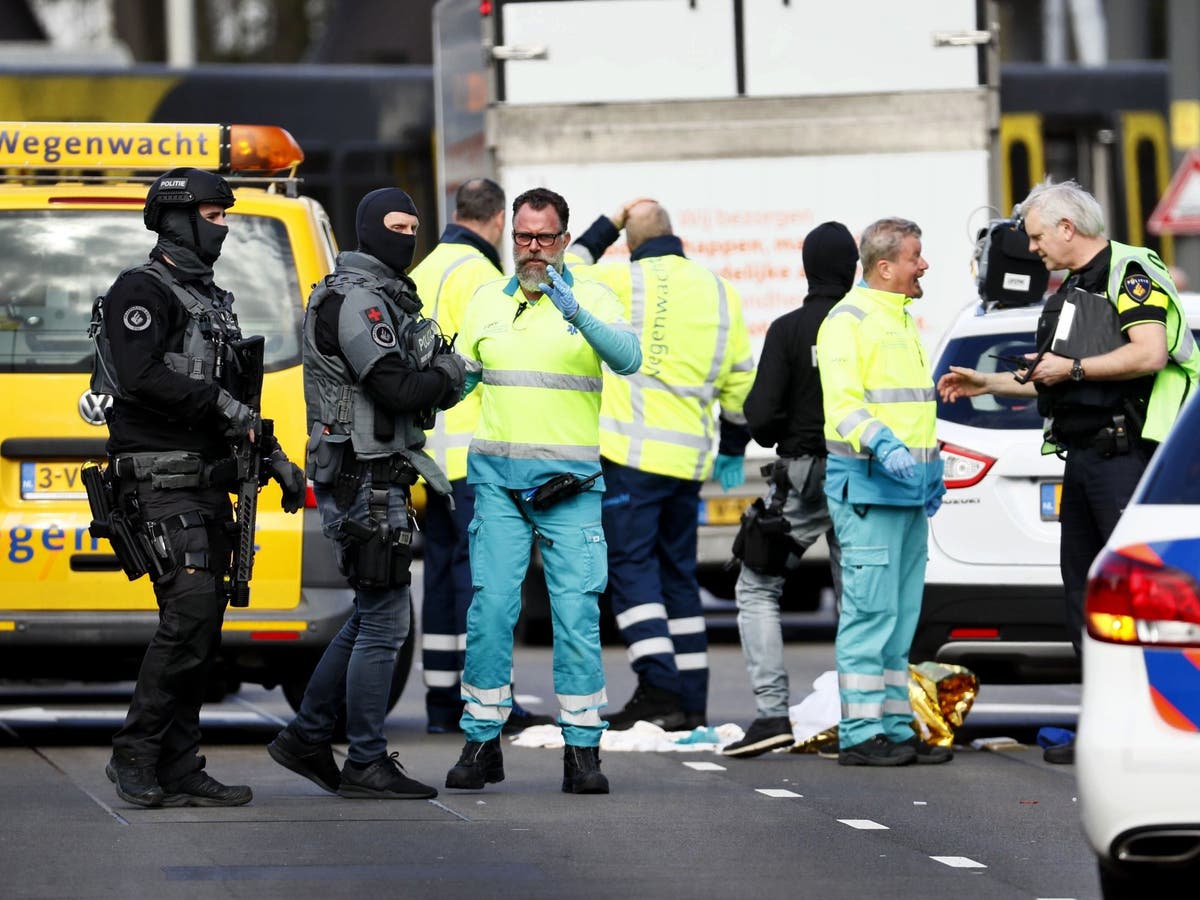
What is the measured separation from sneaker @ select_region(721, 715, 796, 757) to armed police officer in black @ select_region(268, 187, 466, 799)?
167 cm

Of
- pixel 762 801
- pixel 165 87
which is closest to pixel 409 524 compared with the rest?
pixel 762 801

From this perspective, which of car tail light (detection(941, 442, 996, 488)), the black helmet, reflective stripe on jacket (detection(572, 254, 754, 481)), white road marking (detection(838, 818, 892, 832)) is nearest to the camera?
white road marking (detection(838, 818, 892, 832))

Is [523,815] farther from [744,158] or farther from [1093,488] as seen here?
[744,158]

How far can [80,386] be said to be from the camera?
9539mm

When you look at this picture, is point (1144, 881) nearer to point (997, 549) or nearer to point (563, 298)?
point (563, 298)

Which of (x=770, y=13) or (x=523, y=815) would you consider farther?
(x=770, y=13)

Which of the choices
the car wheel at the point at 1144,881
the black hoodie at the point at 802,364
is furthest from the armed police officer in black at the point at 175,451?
the car wheel at the point at 1144,881

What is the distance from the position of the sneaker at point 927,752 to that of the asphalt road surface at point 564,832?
5.4 inches

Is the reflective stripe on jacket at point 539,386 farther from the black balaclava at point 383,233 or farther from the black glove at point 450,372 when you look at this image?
the black balaclava at point 383,233

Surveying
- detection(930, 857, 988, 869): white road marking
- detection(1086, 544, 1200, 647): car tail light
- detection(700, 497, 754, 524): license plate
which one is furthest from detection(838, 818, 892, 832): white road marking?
detection(700, 497, 754, 524): license plate

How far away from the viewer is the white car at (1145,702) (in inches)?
219

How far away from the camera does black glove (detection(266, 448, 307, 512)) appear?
8.23m

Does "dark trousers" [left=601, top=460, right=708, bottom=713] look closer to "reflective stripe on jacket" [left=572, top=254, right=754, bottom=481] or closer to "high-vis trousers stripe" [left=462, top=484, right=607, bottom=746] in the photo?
"reflective stripe on jacket" [left=572, top=254, right=754, bottom=481]

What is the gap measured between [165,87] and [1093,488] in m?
13.8
